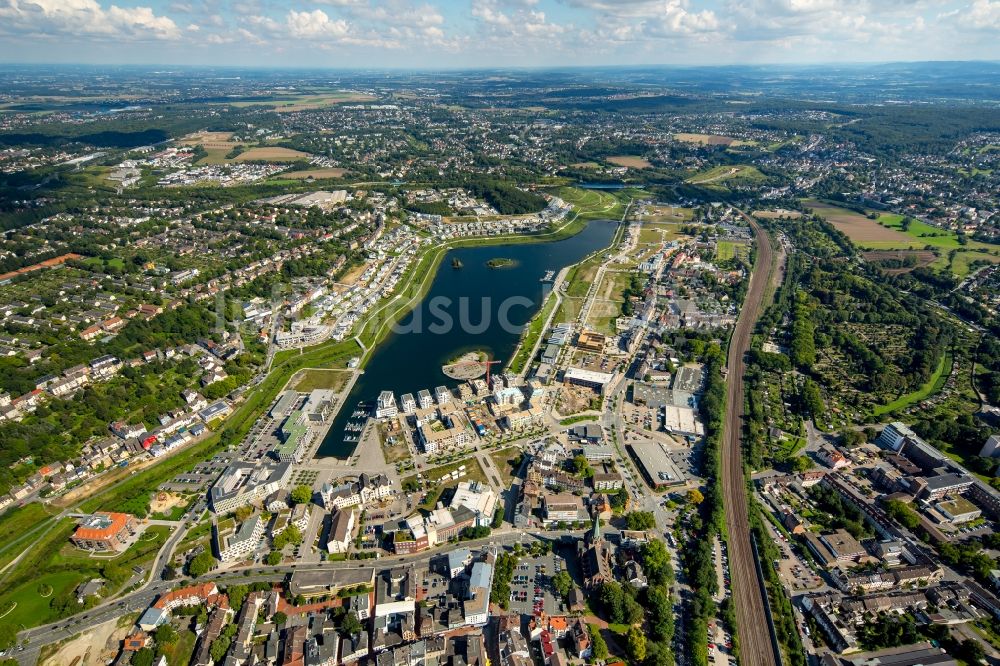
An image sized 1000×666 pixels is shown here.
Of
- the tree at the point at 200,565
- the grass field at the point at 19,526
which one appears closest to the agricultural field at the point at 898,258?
the tree at the point at 200,565

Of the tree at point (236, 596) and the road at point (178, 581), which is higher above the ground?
the tree at point (236, 596)

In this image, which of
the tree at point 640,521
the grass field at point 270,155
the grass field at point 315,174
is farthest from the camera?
the grass field at point 270,155

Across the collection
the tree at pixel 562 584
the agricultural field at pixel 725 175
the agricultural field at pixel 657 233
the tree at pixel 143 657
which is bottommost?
the tree at pixel 143 657

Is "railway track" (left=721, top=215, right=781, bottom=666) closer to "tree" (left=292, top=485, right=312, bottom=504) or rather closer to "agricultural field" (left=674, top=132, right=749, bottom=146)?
"tree" (left=292, top=485, right=312, bottom=504)

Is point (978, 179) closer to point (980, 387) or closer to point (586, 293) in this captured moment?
point (980, 387)

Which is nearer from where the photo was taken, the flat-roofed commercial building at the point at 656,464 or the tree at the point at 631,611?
the tree at the point at 631,611

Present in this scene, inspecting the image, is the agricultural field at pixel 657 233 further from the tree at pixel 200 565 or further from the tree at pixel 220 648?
the tree at pixel 220 648

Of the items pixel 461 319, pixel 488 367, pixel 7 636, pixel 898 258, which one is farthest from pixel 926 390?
pixel 7 636

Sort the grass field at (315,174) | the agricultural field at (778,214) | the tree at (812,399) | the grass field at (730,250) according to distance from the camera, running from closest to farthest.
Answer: the tree at (812,399)
the grass field at (730,250)
the agricultural field at (778,214)
the grass field at (315,174)
